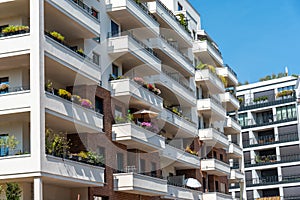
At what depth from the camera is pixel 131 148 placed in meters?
43.3

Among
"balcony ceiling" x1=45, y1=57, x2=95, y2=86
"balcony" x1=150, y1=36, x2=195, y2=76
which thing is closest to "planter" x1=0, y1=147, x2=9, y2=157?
"balcony ceiling" x1=45, y1=57, x2=95, y2=86

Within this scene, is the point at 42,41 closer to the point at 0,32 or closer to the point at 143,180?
the point at 0,32

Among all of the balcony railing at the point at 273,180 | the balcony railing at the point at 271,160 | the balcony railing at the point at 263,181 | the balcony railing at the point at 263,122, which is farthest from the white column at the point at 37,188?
the balcony railing at the point at 263,122

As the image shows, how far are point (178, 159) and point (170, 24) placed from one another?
38.2ft

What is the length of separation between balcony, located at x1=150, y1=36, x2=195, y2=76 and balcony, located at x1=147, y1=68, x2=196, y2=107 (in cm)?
99

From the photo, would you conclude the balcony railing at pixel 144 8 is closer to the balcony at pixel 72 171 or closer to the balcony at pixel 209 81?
the balcony at pixel 209 81

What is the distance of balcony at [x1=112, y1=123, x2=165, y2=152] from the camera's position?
40219mm

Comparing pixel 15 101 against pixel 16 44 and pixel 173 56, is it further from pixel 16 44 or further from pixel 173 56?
pixel 173 56

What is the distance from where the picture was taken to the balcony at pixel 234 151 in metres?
66.3

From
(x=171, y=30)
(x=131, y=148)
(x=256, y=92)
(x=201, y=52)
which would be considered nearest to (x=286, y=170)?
(x=256, y=92)

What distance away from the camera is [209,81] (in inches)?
2379

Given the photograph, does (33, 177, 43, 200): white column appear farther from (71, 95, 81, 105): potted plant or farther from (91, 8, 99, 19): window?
(91, 8, 99, 19): window

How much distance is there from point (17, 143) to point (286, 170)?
63.1 m

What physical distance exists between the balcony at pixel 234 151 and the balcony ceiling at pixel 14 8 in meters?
37.3
